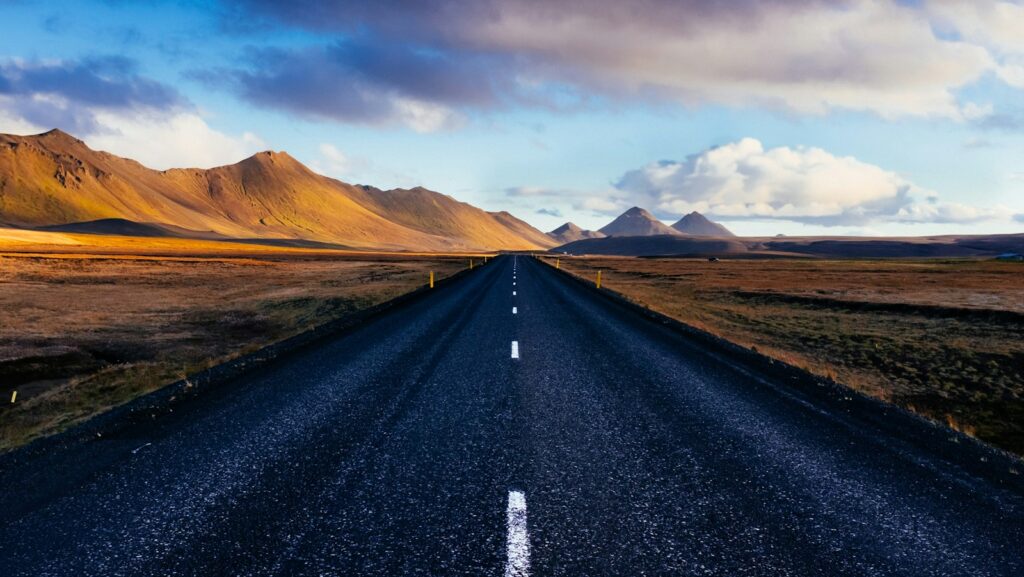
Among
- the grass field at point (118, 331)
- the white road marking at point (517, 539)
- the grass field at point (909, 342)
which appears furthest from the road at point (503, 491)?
the grass field at point (909, 342)

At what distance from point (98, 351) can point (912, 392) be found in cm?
2121

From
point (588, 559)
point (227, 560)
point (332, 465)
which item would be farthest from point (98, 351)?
point (588, 559)

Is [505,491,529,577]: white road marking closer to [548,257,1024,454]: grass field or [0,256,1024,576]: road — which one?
[0,256,1024,576]: road

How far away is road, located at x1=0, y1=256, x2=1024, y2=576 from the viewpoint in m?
4.03

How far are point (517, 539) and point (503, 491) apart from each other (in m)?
0.85

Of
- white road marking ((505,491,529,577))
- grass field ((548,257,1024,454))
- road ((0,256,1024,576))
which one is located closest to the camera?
white road marking ((505,491,529,577))

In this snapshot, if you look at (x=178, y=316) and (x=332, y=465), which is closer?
(x=332, y=465)

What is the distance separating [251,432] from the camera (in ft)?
22.0

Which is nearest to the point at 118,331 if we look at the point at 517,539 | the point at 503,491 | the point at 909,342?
the point at 503,491

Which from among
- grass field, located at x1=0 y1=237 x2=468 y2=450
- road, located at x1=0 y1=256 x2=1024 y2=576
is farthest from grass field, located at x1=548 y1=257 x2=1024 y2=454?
grass field, located at x1=0 y1=237 x2=468 y2=450

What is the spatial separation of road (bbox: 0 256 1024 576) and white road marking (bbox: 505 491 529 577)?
2 centimetres

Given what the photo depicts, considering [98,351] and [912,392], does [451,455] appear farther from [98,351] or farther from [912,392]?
[98,351]

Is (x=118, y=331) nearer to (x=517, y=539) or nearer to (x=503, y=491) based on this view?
(x=503, y=491)

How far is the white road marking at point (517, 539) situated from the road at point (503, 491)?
0.02 m
